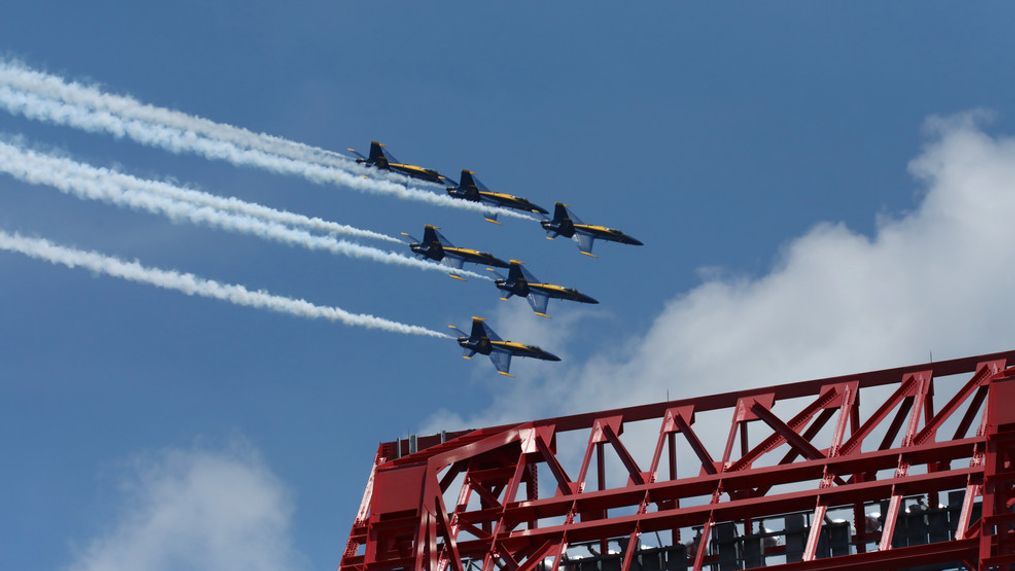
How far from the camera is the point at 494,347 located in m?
168

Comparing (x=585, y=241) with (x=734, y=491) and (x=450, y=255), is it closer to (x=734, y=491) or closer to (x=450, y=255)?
(x=450, y=255)

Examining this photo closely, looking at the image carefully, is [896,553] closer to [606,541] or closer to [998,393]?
[998,393]

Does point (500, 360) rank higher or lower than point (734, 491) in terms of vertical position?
higher

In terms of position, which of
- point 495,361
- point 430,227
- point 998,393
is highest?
point 430,227

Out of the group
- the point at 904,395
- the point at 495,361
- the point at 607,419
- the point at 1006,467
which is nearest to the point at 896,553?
the point at 1006,467

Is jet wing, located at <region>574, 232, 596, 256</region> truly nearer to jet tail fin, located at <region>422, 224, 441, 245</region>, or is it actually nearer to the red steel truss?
jet tail fin, located at <region>422, 224, 441, 245</region>

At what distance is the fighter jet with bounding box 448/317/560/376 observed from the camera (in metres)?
167

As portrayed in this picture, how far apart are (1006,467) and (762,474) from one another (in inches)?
415

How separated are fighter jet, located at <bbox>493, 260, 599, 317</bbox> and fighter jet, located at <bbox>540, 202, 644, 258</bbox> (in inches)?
185

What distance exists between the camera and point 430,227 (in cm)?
17175

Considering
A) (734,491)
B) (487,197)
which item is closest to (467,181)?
(487,197)

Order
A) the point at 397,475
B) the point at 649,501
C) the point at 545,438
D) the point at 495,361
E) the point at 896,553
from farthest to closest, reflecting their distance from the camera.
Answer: the point at 495,361
the point at 545,438
the point at 649,501
the point at 397,475
the point at 896,553

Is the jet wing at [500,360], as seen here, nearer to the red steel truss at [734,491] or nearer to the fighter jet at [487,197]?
the fighter jet at [487,197]

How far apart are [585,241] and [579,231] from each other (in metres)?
1.13
